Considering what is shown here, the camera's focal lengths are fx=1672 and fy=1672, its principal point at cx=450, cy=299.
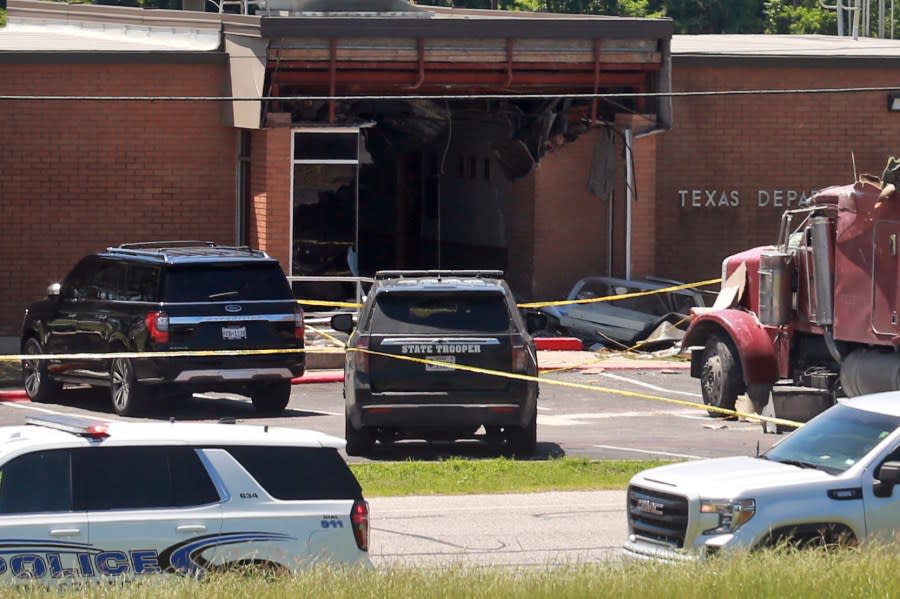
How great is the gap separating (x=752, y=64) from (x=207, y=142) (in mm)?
10081

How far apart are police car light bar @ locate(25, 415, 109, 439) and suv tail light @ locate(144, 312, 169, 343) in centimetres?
914

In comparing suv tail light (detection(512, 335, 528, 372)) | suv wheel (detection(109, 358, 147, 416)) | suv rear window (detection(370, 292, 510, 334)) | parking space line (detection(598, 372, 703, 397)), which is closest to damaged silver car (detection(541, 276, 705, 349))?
parking space line (detection(598, 372, 703, 397))

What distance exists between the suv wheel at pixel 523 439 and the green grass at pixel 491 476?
1.31ft

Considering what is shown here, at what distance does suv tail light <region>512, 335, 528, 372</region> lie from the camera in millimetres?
16859

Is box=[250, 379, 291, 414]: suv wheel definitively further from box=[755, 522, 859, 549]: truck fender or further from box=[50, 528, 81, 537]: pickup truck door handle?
box=[50, 528, 81, 537]: pickup truck door handle

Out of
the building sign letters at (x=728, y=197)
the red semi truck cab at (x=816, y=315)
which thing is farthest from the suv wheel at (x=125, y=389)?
the building sign letters at (x=728, y=197)

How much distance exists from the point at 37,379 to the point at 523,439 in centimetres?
770

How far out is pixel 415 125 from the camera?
3309 cm

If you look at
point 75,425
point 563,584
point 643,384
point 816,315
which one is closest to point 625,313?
point 643,384

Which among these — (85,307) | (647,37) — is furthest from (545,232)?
(85,307)

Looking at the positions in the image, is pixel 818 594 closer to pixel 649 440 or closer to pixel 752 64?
pixel 649 440

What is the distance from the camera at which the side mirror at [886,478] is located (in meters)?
10.9

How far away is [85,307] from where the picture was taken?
21.1m

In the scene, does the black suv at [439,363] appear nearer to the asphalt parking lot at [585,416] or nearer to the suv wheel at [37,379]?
the asphalt parking lot at [585,416]
